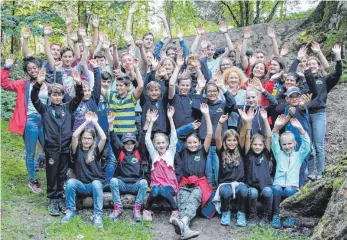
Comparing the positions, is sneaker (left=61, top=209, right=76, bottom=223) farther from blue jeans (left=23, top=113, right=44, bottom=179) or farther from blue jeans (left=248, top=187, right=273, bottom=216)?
blue jeans (left=248, top=187, right=273, bottom=216)

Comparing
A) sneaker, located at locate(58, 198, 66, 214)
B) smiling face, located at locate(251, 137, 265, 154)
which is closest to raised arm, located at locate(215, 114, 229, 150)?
smiling face, located at locate(251, 137, 265, 154)

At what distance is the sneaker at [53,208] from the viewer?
658 cm

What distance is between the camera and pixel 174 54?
28.5ft

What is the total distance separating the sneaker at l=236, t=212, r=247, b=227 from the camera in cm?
650

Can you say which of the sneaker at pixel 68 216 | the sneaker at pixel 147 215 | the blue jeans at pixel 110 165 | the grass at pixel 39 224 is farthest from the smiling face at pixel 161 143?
the sneaker at pixel 68 216

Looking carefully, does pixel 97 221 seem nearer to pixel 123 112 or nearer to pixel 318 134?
pixel 123 112

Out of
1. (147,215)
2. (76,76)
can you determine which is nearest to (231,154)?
(147,215)

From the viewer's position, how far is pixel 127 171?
270 inches

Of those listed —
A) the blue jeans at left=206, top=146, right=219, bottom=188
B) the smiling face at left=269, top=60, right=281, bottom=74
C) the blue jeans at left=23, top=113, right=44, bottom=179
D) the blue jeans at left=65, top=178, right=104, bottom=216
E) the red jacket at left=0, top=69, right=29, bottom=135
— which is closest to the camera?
the blue jeans at left=65, top=178, right=104, bottom=216

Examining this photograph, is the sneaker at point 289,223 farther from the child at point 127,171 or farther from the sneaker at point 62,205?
the sneaker at point 62,205

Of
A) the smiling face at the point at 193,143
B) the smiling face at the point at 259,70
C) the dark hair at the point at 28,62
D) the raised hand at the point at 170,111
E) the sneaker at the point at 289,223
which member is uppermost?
the dark hair at the point at 28,62

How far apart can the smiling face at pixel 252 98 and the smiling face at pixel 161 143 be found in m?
1.58

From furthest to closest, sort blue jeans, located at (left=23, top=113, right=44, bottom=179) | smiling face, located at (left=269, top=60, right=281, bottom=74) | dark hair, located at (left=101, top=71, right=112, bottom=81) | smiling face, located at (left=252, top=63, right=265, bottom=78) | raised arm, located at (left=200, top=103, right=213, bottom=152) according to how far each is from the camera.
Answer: smiling face, located at (left=269, top=60, right=281, bottom=74) < smiling face, located at (left=252, top=63, right=265, bottom=78) < dark hair, located at (left=101, top=71, right=112, bottom=81) < blue jeans, located at (left=23, top=113, right=44, bottom=179) < raised arm, located at (left=200, top=103, right=213, bottom=152)

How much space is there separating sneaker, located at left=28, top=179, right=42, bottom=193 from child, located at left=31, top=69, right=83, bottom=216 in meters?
0.70
